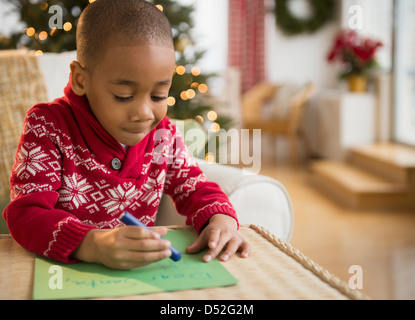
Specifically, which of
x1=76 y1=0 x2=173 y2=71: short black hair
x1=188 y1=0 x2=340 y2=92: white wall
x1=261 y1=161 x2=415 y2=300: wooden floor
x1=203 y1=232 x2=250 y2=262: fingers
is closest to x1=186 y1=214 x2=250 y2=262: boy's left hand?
x1=203 y1=232 x2=250 y2=262: fingers

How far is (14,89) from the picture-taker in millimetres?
1565

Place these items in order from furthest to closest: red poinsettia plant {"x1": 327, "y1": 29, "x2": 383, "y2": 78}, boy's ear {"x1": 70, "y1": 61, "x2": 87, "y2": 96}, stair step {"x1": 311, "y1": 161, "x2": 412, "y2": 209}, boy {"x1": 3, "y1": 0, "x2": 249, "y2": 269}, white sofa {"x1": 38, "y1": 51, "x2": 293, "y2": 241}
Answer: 1. red poinsettia plant {"x1": 327, "y1": 29, "x2": 383, "y2": 78}
2. stair step {"x1": 311, "y1": 161, "x2": 412, "y2": 209}
3. white sofa {"x1": 38, "y1": 51, "x2": 293, "y2": 241}
4. boy's ear {"x1": 70, "y1": 61, "x2": 87, "y2": 96}
5. boy {"x1": 3, "y1": 0, "x2": 249, "y2": 269}

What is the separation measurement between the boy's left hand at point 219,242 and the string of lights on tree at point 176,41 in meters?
2.04

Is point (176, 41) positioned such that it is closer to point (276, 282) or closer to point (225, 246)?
point (225, 246)

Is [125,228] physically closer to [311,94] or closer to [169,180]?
[169,180]

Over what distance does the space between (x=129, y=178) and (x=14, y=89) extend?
2.61ft

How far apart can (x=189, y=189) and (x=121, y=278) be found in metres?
0.41

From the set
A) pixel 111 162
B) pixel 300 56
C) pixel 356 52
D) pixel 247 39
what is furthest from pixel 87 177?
pixel 300 56

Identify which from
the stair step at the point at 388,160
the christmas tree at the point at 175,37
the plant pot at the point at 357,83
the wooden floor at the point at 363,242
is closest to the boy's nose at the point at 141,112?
the wooden floor at the point at 363,242

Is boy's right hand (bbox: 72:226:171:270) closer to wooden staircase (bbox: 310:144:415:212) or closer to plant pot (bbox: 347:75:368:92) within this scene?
wooden staircase (bbox: 310:144:415:212)

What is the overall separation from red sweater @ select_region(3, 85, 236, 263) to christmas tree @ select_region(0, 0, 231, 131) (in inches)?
70.9

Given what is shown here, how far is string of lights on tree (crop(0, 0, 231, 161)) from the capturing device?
2.74m

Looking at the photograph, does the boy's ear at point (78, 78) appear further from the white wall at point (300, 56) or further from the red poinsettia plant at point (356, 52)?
the white wall at point (300, 56)
